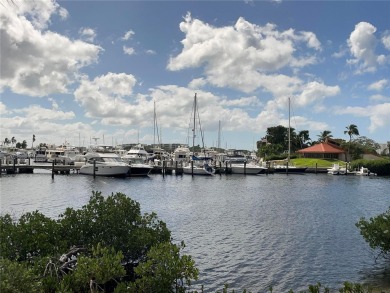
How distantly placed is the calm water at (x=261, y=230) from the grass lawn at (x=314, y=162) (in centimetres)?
5295

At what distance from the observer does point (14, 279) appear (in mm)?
8523

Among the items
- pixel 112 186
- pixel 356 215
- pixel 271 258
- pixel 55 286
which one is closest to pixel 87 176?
pixel 112 186

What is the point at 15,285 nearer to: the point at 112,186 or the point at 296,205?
the point at 296,205

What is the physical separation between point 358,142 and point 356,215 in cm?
9065

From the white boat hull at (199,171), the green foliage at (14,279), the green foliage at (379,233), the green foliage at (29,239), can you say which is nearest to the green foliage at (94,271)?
the green foliage at (14,279)

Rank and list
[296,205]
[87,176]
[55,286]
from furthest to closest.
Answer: [87,176] → [296,205] → [55,286]

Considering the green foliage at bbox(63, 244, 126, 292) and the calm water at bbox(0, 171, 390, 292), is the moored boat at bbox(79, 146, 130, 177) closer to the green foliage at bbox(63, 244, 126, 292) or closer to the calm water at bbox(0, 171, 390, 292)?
the calm water at bbox(0, 171, 390, 292)

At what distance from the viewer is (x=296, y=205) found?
41.8 meters

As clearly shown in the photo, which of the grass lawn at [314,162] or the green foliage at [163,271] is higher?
the grass lawn at [314,162]

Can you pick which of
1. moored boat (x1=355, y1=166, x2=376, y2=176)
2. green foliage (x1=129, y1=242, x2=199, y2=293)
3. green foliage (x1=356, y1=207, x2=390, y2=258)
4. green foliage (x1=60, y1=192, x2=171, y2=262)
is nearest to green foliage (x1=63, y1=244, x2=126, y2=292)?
green foliage (x1=129, y1=242, x2=199, y2=293)

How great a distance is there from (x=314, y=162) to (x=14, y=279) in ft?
355

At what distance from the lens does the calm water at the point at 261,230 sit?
59.6 feet

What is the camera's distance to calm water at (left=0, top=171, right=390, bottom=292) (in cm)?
1817

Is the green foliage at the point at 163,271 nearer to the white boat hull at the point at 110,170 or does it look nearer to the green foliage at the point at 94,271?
the green foliage at the point at 94,271
